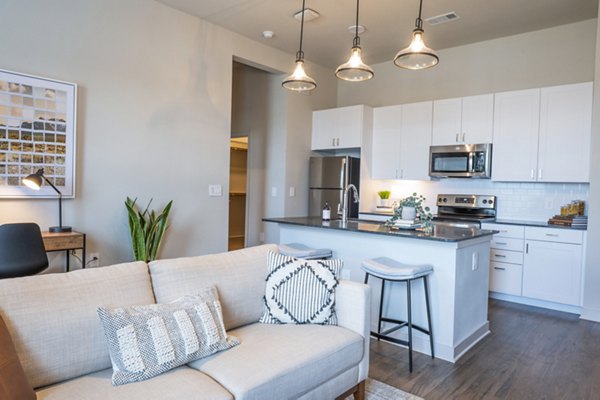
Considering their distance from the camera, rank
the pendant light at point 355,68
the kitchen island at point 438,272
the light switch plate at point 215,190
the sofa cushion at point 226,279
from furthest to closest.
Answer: the light switch plate at point 215,190
the pendant light at point 355,68
the kitchen island at point 438,272
the sofa cushion at point 226,279

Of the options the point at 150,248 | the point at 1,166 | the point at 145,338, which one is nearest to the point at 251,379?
the point at 145,338

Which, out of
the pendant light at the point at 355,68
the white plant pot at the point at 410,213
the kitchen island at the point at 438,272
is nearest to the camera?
the kitchen island at the point at 438,272

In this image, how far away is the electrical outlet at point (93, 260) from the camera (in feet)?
11.4

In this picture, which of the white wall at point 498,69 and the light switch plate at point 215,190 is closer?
the white wall at point 498,69

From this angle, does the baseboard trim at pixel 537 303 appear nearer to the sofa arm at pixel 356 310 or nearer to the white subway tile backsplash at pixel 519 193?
the white subway tile backsplash at pixel 519 193

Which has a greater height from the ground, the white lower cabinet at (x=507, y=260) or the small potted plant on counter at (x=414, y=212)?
the small potted plant on counter at (x=414, y=212)

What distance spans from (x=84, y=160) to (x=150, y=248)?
3.23 feet

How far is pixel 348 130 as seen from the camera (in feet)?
17.5

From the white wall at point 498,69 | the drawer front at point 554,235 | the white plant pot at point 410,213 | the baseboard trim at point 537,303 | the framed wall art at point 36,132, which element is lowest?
the baseboard trim at point 537,303

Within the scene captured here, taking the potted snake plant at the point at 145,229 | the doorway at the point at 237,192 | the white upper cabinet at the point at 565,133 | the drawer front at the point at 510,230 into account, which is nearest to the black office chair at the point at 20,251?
the potted snake plant at the point at 145,229

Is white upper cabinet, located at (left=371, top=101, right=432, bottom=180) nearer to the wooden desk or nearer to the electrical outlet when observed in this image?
the electrical outlet

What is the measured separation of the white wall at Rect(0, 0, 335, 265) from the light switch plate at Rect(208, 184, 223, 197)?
0.05 m

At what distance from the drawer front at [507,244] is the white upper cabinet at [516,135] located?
2.28ft

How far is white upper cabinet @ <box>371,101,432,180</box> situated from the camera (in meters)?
4.92
